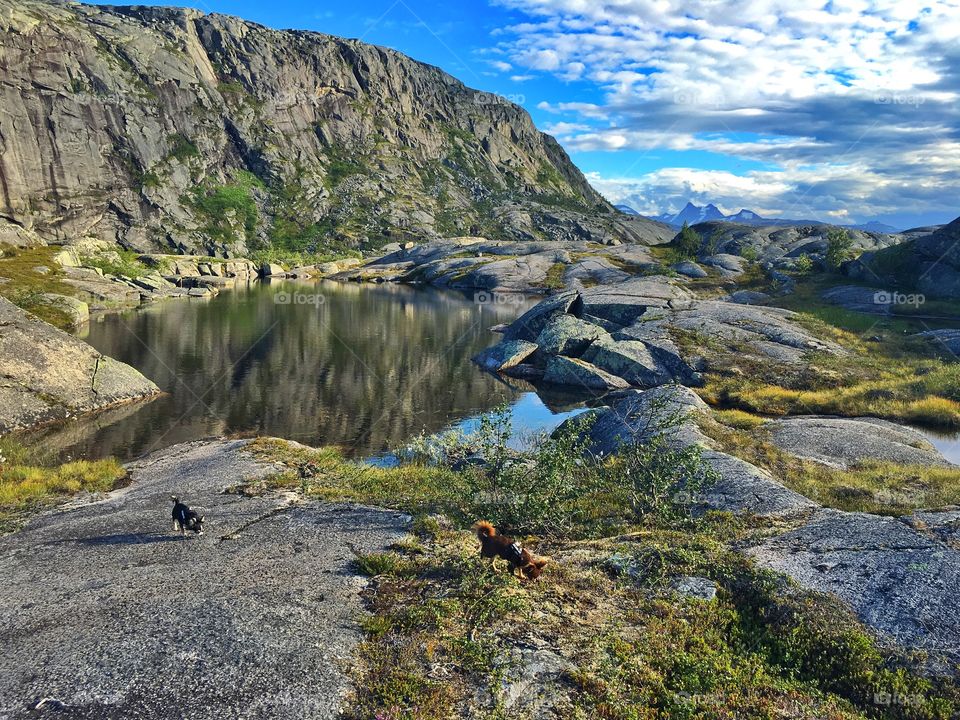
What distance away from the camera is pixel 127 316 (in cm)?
8275

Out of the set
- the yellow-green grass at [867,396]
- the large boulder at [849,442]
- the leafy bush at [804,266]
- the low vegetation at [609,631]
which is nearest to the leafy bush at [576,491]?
the low vegetation at [609,631]

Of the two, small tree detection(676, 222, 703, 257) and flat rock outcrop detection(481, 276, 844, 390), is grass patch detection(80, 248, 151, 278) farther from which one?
small tree detection(676, 222, 703, 257)

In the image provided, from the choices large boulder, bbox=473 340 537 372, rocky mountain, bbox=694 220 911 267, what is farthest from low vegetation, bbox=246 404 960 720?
rocky mountain, bbox=694 220 911 267

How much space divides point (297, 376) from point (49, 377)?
18.8m

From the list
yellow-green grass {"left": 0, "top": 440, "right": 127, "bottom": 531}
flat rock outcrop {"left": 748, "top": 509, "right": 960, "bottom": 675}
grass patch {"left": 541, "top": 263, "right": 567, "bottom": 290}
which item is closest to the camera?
flat rock outcrop {"left": 748, "top": 509, "right": 960, "bottom": 675}

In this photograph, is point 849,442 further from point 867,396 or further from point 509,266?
point 509,266

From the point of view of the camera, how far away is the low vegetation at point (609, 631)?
1008 cm

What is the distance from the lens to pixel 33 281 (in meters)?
88.0

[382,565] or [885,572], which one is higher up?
[885,572]

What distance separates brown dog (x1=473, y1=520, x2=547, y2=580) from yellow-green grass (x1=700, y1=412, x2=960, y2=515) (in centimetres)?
1182

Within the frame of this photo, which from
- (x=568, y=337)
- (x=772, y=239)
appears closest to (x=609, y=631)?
(x=568, y=337)

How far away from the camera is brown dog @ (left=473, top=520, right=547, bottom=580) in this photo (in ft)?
45.8

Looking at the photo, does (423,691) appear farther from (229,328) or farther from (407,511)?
(229,328)

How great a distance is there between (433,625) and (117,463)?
26405 millimetres
